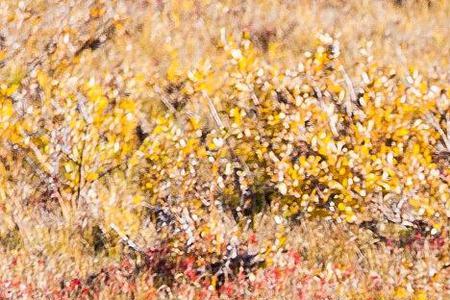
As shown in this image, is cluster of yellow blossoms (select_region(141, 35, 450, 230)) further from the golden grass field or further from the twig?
the twig

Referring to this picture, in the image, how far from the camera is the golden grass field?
26.3 ft

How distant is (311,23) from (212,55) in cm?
290

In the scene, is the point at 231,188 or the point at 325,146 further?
the point at 231,188

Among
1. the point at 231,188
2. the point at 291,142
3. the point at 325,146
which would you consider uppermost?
the point at 325,146

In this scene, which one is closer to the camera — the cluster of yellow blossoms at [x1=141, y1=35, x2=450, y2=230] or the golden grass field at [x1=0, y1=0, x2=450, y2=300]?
the golden grass field at [x1=0, y1=0, x2=450, y2=300]

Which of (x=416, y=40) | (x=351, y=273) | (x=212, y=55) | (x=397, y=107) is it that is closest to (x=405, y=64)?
(x=416, y=40)

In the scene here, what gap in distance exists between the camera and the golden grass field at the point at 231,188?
26.3 ft

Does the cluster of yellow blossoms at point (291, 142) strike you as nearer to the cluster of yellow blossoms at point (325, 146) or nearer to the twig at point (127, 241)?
the cluster of yellow blossoms at point (325, 146)

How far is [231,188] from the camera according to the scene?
9.62 m

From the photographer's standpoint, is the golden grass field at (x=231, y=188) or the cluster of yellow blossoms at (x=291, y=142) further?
the cluster of yellow blossoms at (x=291, y=142)

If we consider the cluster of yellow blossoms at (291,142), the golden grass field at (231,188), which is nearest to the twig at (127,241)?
the golden grass field at (231,188)

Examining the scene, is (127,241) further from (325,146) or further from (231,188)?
(325,146)

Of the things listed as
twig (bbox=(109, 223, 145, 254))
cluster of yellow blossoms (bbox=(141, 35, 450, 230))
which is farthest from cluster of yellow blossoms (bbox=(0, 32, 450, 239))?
twig (bbox=(109, 223, 145, 254))

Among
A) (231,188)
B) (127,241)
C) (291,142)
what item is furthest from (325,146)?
(127,241)
